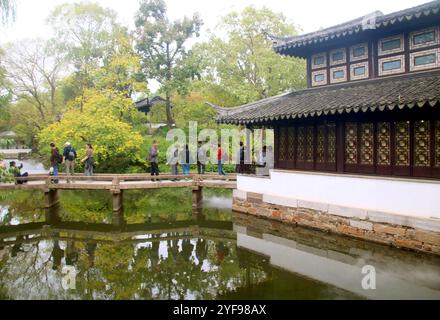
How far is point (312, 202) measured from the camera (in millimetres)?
11023

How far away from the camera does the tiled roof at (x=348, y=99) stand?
8.30 meters

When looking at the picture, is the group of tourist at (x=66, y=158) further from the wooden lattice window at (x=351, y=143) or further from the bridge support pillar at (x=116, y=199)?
the wooden lattice window at (x=351, y=143)

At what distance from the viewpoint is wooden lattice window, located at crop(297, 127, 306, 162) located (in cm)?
1170

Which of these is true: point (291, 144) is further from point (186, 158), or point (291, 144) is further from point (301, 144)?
point (186, 158)

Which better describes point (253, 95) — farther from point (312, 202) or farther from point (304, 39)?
point (312, 202)

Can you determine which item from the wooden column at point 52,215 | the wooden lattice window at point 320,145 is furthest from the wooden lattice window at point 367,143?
the wooden column at point 52,215

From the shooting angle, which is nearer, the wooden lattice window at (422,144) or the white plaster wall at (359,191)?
the white plaster wall at (359,191)

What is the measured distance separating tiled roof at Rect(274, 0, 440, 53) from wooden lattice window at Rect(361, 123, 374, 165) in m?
2.73

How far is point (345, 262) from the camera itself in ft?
27.8

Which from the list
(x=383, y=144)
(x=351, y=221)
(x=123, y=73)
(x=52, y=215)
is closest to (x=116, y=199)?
(x=52, y=215)

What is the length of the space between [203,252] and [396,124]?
5.84 meters

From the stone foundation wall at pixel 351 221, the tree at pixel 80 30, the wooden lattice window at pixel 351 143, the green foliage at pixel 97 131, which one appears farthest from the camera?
the tree at pixel 80 30

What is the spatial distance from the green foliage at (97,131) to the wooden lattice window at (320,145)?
12.7m
